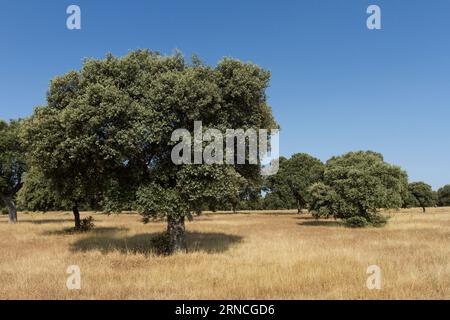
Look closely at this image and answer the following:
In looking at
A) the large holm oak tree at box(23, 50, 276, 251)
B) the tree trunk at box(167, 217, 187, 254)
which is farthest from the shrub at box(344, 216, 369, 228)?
the tree trunk at box(167, 217, 187, 254)

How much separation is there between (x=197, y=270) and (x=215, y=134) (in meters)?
7.63

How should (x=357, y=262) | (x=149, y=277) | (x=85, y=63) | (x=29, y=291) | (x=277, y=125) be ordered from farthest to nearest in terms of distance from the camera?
(x=277, y=125) < (x=85, y=63) < (x=357, y=262) < (x=149, y=277) < (x=29, y=291)

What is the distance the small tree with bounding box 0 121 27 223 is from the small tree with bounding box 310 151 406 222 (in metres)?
41.7

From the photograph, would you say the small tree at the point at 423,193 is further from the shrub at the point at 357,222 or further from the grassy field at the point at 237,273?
the grassy field at the point at 237,273

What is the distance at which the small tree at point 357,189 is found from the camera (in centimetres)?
4691

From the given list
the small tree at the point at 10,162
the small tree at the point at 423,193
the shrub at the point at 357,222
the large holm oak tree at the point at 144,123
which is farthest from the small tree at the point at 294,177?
the large holm oak tree at the point at 144,123

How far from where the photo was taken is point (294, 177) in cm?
8412

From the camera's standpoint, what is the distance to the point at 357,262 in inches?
778

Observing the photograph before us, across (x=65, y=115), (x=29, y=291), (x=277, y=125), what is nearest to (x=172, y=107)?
(x=65, y=115)

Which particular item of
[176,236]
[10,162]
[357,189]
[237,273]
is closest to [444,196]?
Result: [357,189]

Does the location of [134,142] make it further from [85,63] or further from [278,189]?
[278,189]

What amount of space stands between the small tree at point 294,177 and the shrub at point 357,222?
3287cm

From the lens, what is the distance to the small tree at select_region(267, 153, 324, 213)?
83.5m

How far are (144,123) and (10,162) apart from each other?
42.3 m
